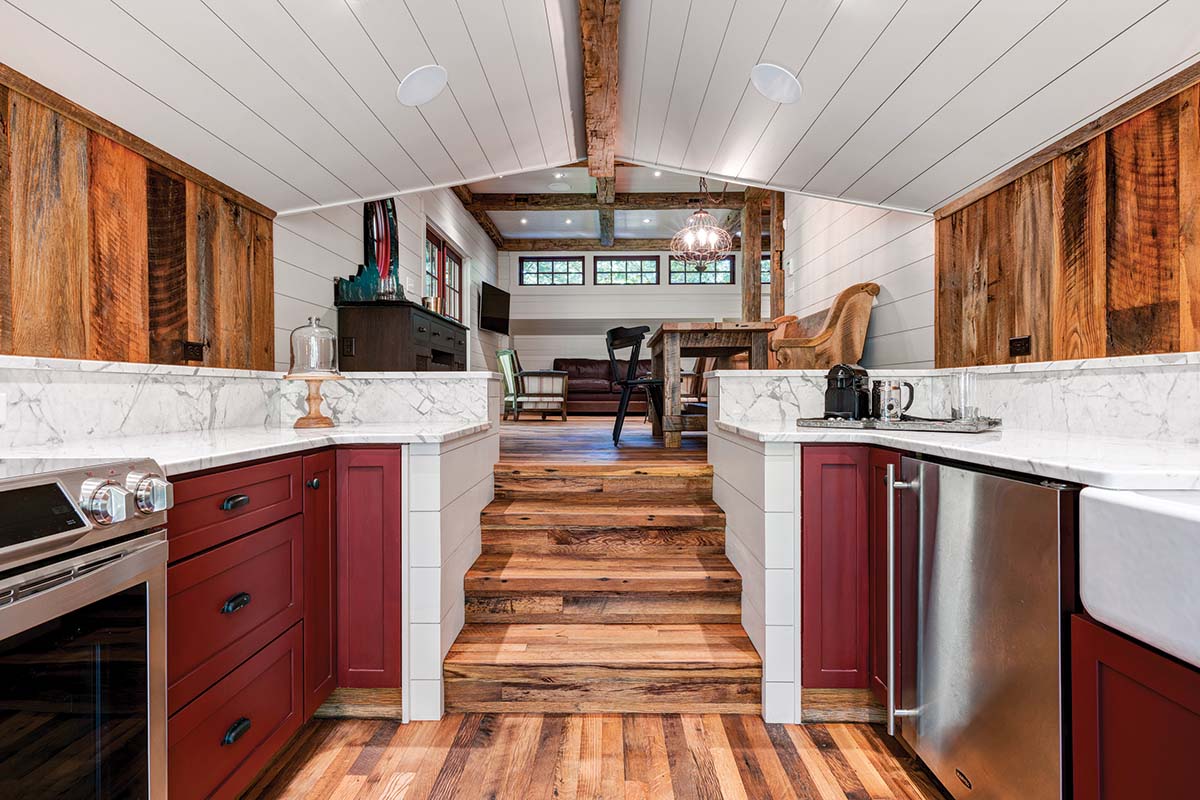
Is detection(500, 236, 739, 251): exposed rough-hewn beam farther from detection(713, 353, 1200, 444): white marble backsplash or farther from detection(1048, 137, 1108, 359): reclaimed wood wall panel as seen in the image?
detection(1048, 137, 1108, 359): reclaimed wood wall panel

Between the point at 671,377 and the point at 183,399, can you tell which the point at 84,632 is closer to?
the point at 183,399

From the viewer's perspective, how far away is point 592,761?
1592 mm

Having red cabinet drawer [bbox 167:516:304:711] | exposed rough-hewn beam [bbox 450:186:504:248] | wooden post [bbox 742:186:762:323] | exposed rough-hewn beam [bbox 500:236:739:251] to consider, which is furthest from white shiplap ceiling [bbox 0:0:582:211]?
exposed rough-hewn beam [bbox 500:236:739:251]

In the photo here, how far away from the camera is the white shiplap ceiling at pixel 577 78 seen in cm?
146

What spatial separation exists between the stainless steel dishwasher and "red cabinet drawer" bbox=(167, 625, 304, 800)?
161cm

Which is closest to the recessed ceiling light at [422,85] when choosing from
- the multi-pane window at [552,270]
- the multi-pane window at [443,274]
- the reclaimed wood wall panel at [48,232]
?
the reclaimed wood wall panel at [48,232]

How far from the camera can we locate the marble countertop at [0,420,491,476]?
38.1 inches

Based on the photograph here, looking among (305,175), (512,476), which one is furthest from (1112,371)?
(305,175)

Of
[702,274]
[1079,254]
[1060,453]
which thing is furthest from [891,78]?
[702,274]

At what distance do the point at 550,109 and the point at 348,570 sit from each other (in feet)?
7.94

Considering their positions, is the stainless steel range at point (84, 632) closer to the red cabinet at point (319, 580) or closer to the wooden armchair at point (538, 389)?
the red cabinet at point (319, 580)

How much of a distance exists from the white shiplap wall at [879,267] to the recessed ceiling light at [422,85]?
2.42 meters

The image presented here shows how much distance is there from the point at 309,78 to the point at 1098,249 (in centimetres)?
256

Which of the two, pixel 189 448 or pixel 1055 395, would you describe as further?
pixel 1055 395
